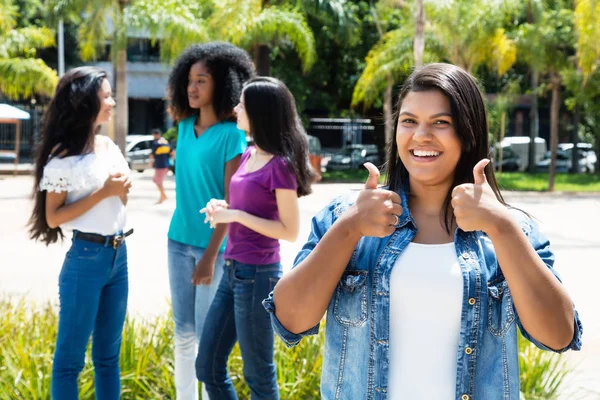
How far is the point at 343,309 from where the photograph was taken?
6.84 feet

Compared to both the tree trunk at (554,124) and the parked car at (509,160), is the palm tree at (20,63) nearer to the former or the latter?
the tree trunk at (554,124)

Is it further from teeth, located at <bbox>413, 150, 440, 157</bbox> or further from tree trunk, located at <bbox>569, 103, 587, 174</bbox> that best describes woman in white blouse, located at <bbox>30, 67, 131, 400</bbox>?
tree trunk, located at <bbox>569, 103, 587, 174</bbox>

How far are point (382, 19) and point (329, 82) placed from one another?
342 centimetres

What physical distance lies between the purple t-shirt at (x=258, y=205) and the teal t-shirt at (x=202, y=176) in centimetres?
28

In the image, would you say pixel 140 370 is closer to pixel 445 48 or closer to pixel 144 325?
pixel 144 325

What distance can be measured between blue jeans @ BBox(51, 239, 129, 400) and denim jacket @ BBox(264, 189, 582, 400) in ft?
5.69

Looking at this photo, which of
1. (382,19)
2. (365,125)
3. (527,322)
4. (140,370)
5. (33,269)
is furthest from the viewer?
(365,125)

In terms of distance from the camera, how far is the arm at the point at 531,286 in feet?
6.28

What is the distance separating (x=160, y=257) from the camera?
10406 millimetres

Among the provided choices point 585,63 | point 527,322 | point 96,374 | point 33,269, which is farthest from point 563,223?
point 527,322

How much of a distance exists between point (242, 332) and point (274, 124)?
97 cm

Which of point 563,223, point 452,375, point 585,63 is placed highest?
point 585,63

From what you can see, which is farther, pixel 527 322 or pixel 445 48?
pixel 445 48

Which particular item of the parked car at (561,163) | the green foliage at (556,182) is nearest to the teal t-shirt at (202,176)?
the green foliage at (556,182)
